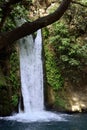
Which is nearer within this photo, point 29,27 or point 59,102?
point 29,27

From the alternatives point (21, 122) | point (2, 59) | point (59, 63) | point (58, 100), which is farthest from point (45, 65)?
point (21, 122)

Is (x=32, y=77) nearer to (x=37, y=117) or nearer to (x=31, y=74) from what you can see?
(x=31, y=74)

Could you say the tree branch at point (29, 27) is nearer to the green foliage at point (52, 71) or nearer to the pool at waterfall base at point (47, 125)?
the pool at waterfall base at point (47, 125)

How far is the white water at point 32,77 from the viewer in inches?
582

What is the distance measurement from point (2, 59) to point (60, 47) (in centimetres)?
330

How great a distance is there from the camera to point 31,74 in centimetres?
1557

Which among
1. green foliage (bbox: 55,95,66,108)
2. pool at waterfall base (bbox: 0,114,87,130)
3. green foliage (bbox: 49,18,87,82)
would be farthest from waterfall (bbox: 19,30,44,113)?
pool at waterfall base (bbox: 0,114,87,130)

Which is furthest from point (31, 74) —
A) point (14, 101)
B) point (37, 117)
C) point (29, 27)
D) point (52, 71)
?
point (29, 27)

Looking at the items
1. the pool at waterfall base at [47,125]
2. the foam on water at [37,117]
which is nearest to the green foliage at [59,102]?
the foam on water at [37,117]

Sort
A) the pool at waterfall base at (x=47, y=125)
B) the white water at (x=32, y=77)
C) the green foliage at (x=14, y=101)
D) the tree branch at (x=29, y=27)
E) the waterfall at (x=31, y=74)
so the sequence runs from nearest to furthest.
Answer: the tree branch at (x=29, y=27)
the pool at waterfall base at (x=47, y=125)
the green foliage at (x=14, y=101)
the white water at (x=32, y=77)
the waterfall at (x=31, y=74)

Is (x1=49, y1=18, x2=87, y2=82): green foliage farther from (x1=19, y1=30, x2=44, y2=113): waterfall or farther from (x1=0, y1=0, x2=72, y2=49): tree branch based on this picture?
(x1=0, y1=0, x2=72, y2=49): tree branch

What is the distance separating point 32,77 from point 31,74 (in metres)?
0.14

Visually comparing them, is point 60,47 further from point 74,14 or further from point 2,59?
point 2,59

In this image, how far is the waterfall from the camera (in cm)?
1507
